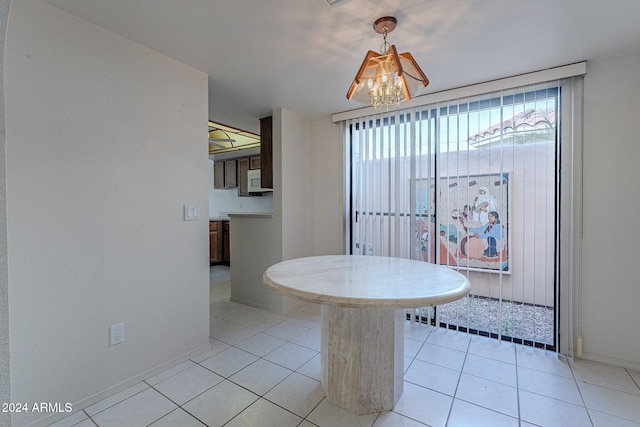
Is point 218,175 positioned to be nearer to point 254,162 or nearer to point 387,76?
point 254,162

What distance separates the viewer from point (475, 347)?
2301 millimetres

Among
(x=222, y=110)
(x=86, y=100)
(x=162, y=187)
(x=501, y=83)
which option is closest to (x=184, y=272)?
(x=162, y=187)

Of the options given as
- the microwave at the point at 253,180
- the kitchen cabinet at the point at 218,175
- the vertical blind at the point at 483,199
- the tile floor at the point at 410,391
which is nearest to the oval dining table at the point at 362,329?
the tile floor at the point at 410,391

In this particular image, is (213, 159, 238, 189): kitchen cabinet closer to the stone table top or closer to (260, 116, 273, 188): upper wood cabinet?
(260, 116, 273, 188): upper wood cabinet

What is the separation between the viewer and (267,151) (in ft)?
10.6

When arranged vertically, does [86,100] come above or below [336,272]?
above

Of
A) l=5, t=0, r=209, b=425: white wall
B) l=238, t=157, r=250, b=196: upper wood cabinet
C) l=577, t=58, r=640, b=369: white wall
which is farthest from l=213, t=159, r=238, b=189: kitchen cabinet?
l=577, t=58, r=640, b=369: white wall

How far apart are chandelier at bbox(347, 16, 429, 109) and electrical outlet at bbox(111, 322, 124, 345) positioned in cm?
204

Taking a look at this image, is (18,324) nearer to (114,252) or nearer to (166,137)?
(114,252)

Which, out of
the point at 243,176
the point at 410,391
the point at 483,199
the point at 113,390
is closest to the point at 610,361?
the point at 483,199

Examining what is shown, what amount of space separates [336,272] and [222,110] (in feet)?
7.92

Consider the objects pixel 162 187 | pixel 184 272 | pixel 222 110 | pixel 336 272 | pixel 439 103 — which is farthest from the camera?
pixel 222 110

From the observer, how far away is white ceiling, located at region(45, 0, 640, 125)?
1480 millimetres

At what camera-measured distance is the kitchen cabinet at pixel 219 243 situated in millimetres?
5426
